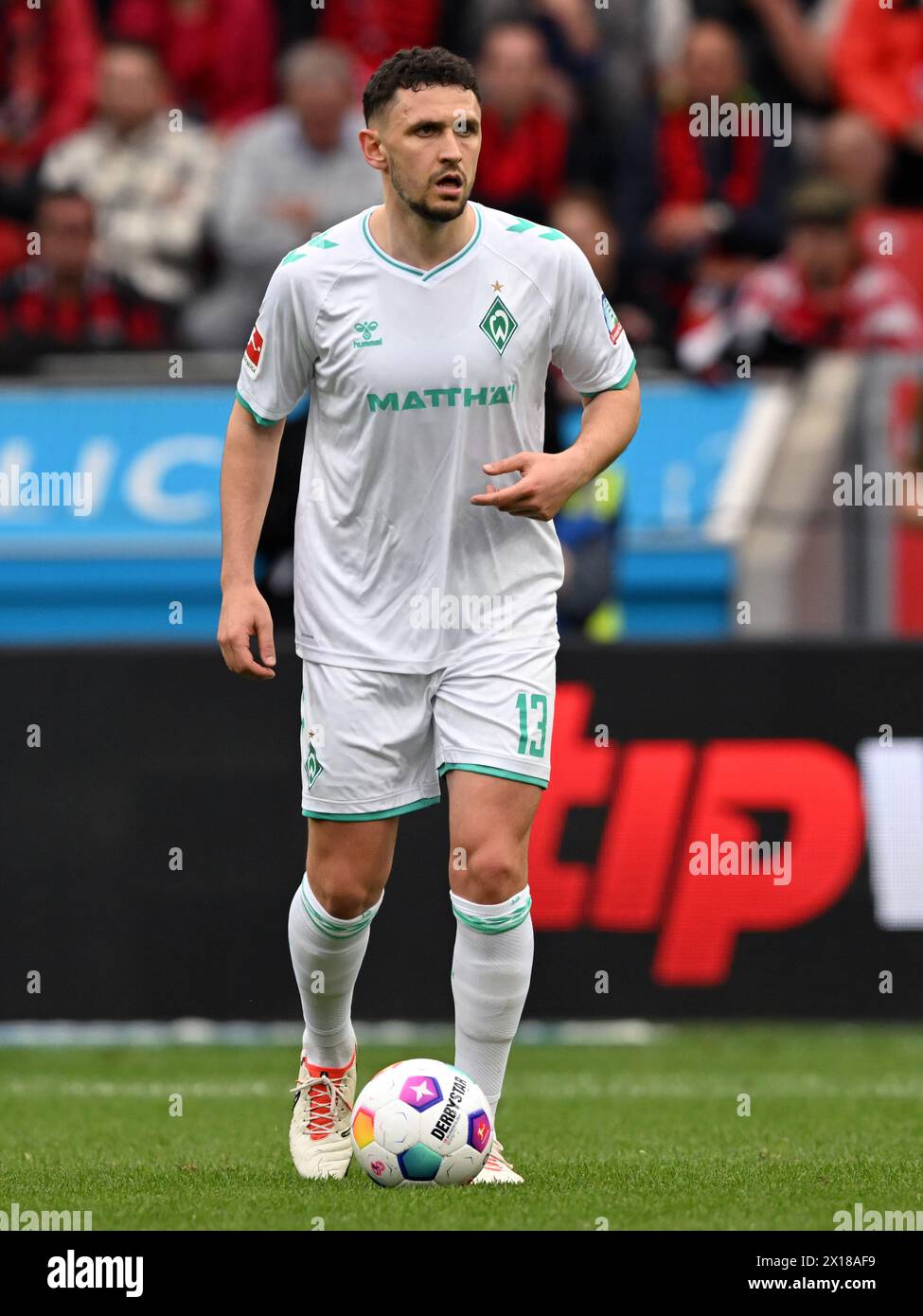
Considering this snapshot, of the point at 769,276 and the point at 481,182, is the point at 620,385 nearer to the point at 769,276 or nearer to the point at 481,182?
the point at 769,276

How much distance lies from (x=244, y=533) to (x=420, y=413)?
547 millimetres

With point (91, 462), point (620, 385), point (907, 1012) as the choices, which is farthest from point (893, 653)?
point (91, 462)

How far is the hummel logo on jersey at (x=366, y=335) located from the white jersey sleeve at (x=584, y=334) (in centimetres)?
45

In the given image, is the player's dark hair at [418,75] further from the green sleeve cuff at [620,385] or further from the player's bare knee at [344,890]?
the player's bare knee at [344,890]

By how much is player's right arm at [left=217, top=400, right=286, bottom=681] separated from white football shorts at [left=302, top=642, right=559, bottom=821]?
0.21 meters

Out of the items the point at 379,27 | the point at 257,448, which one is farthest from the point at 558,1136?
the point at 379,27

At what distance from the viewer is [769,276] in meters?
12.0

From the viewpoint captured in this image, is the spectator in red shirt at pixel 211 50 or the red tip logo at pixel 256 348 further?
the spectator in red shirt at pixel 211 50

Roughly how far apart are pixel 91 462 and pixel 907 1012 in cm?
516

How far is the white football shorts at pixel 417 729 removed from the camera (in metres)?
5.67

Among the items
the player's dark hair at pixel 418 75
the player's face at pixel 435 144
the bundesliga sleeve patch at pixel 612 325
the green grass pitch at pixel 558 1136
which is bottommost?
the green grass pitch at pixel 558 1136

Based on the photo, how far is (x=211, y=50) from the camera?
46.0ft

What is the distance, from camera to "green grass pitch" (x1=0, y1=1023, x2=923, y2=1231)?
17.3 feet

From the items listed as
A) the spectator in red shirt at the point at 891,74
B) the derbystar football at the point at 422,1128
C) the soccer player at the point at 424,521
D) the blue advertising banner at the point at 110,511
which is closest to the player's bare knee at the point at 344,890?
the soccer player at the point at 424,521
